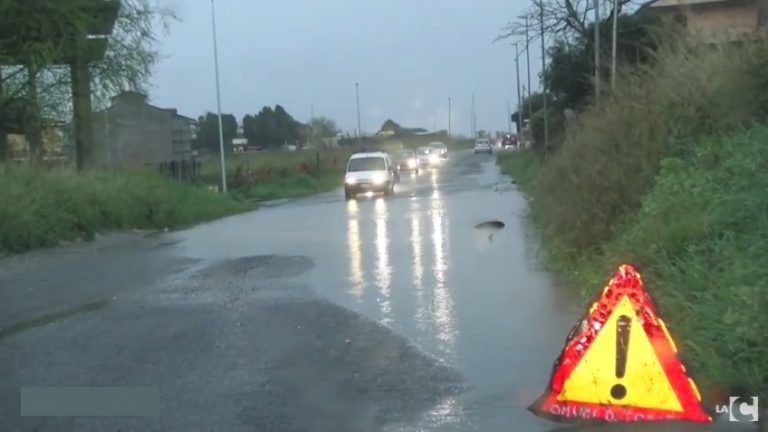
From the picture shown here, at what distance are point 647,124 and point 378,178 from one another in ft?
81.1

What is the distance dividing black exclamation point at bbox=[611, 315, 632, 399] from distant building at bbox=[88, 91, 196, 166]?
2659cm

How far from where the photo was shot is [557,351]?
30.2 feet

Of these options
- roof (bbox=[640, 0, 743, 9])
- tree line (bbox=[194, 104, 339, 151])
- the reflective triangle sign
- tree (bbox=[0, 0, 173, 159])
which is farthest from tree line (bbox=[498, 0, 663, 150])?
tree line (bbox=[194, 104, 339, 151])

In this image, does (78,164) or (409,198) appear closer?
(78,164)

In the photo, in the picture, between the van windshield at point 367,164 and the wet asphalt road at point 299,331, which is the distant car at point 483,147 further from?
the wet asphalt road at point 299,331

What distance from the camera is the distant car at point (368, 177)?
37469 mm

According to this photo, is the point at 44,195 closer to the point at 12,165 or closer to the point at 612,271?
the point at 12,165

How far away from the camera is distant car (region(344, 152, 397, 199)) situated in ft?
123

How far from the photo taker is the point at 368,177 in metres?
37.5

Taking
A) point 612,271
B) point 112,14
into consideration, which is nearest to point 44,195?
point 112,14

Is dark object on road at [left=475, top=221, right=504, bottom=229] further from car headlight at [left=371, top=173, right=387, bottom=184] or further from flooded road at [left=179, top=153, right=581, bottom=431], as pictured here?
car headlight at [left=371, top=173, right=387, bottom=184]

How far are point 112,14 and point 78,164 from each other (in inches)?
170
